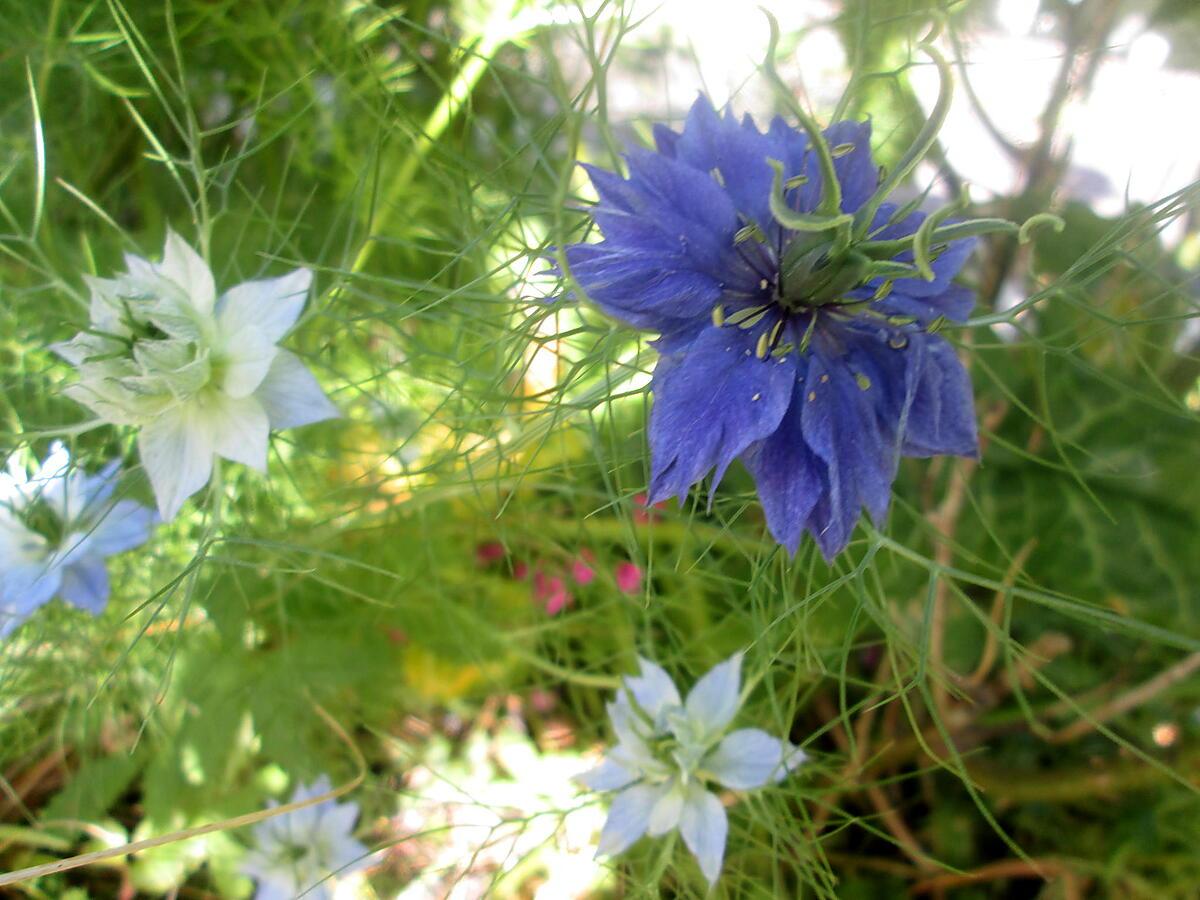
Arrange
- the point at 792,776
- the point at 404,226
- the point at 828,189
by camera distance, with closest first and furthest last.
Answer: the point at 828,189
the point at 792,776
the point at 404,226

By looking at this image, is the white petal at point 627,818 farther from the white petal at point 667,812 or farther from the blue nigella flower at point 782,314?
the blue nigella flower at point 782,314

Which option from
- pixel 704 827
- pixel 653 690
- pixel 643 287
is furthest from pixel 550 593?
pixel 643 287

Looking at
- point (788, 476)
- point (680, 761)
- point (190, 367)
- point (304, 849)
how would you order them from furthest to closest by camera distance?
1. point (304, 849)
2. point (680, 761)
3. point (190, 367)
4. point (788, 476)

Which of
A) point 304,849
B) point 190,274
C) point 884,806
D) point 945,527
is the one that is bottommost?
point 304,849

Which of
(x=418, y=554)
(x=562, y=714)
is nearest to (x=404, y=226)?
(x=418, y=554)

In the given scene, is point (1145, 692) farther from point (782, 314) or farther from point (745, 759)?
point (782, 314)

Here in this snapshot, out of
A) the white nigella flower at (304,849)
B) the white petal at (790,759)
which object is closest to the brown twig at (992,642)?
the white petal at (790,759)

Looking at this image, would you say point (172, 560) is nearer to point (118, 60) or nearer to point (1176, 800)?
point (118, 60)
